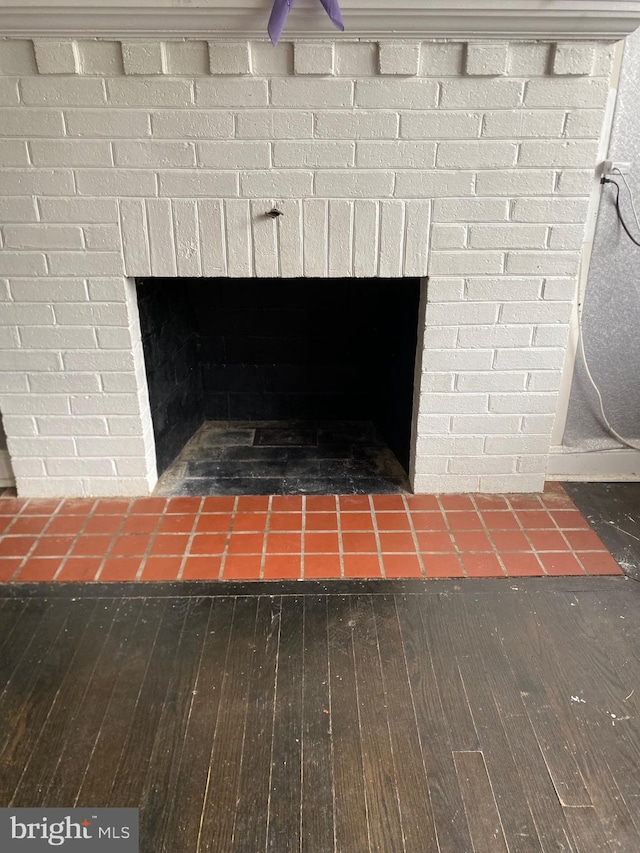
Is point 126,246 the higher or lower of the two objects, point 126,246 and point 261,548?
the higher

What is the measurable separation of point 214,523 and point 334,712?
3.11ft

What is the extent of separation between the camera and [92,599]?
1977 millimetres

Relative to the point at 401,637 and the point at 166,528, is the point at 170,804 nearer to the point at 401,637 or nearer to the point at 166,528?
the point at 401,637

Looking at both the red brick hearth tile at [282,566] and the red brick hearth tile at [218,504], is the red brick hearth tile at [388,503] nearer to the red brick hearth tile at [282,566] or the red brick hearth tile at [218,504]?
the red brick hearth tile at [282,566]

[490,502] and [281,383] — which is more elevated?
[281,383]

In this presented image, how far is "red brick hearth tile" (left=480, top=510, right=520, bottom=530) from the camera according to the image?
2337 millimetres

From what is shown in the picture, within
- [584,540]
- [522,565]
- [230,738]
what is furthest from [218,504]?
[584,540]

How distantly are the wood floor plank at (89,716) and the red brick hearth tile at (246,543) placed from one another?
389mm

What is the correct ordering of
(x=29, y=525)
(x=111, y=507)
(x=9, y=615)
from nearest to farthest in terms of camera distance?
(x=9, y=615) < (x=29, y=525) < (x=111, y=507)

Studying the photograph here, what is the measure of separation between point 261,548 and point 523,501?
3.57 feet

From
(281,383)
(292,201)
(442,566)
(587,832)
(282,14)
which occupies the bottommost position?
(587,832)

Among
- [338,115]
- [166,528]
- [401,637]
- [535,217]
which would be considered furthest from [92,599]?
[535,217]

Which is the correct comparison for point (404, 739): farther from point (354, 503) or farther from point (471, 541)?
point (354, 503)

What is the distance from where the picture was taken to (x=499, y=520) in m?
2.38
